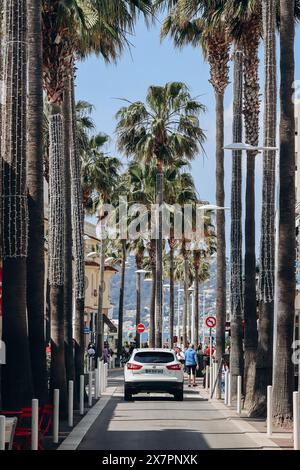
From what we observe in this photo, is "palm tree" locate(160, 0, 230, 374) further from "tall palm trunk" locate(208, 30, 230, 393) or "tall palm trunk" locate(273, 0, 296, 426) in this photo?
"tall palm trunk" locate(273, 0, 296, 426)

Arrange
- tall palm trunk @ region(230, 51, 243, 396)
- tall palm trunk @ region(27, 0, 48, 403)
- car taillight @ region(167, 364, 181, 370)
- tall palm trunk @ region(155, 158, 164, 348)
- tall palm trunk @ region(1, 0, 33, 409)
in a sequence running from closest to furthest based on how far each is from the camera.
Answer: tall palm trunk @ region(1, 0, 33, 409) < tall palm trunk @ region(27, 0, 48, 403) < car taillight @ region(167, 364, 181, 370) < tall palm trunk @ region(230, 51, 243, 396) < tall palm trunk @ region(155, 158, 164, 348)

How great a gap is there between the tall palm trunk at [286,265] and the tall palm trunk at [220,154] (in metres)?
16.5

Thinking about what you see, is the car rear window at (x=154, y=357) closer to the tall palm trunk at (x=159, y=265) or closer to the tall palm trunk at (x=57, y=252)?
the tall palm trunk at (x=57, y=252)

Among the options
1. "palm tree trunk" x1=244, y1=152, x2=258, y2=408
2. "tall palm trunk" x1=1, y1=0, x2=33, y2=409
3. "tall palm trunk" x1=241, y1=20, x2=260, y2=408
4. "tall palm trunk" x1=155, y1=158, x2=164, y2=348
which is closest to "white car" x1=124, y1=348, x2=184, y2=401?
"tall palm trunk" x1=241, y1=20, x2=260, y2=408

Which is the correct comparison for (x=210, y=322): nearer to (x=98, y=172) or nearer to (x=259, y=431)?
(x=98, y=172)

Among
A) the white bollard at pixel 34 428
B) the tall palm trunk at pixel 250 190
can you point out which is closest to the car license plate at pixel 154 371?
the tall palm trunk at pixel 250 190

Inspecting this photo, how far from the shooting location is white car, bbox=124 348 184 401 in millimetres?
37000

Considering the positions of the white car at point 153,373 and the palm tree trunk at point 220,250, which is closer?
the white car at point 153,373

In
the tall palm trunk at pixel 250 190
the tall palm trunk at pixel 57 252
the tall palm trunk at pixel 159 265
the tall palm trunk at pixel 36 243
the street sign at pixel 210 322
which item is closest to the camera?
the tall palm trunk at pixel 36 243

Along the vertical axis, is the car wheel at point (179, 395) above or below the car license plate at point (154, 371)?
below

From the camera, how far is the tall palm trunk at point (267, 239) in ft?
95.1

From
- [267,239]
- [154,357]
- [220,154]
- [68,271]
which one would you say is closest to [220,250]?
[220,154]

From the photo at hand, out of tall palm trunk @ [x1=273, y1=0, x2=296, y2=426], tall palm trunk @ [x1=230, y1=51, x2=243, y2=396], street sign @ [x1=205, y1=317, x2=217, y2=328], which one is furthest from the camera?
street sign @ [x1=205, y1=317, x2=217, y2=328]

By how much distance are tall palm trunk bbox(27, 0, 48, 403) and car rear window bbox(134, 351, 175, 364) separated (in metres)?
14.0
